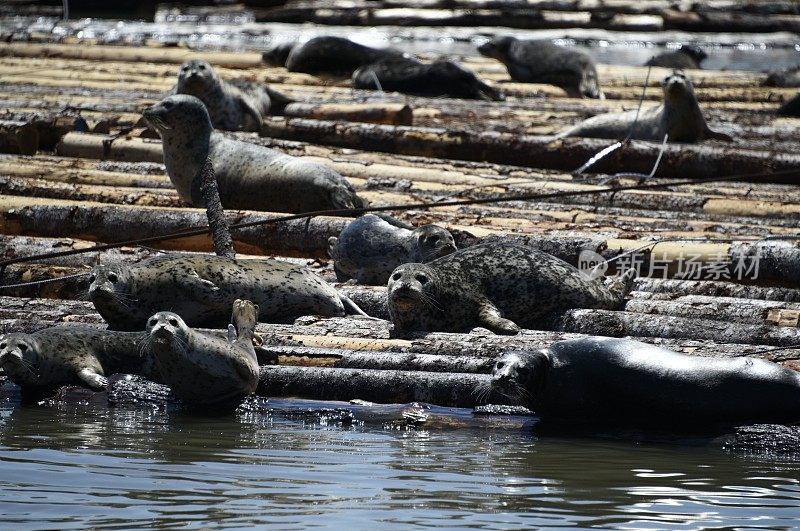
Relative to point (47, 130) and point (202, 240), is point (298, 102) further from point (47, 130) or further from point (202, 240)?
point (202, 240)

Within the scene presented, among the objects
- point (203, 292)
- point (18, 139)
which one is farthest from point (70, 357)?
point (18, 139)

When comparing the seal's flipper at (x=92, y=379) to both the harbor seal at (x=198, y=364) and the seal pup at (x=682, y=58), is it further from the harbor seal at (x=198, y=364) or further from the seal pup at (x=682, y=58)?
the seal pup at (x=682, y=58)

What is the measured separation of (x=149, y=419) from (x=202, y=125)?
3.82 meters

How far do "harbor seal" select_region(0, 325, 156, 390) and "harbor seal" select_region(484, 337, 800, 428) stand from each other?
1.81 m

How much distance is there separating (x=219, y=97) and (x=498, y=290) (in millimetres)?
5170

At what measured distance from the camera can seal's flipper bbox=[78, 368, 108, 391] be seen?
21.0 feet

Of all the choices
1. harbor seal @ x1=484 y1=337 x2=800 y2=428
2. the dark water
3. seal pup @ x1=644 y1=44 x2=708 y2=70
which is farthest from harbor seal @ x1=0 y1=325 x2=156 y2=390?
seal pup @ x1=644 y1=44 x2=708 y2=70

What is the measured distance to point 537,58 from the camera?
13.8 meters

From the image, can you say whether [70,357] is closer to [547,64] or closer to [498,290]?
[498,290]

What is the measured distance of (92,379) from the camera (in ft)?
21.0

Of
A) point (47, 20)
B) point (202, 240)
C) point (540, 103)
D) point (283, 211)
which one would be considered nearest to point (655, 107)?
point (540, 103)

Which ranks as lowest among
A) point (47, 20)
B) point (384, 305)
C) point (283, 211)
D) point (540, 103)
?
point (384, 305)

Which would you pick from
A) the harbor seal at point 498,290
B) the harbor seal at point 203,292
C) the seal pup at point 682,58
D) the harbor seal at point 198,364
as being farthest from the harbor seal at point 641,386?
the seal pup at point 682,58

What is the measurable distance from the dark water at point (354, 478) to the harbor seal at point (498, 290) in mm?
940
